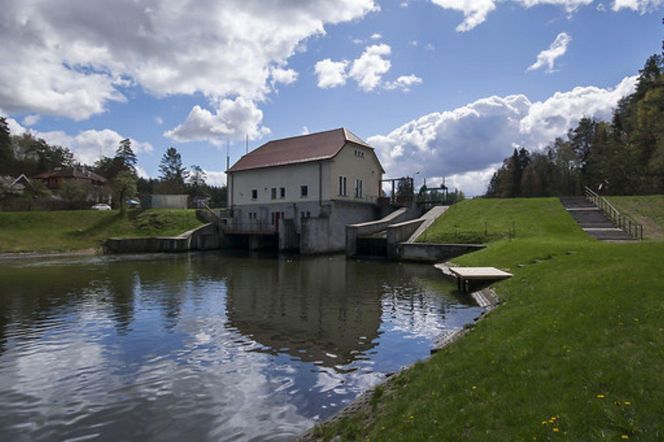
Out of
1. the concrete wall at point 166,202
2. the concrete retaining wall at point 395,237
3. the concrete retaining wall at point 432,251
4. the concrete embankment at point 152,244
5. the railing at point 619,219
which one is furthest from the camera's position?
the concrete wall at point 166,202

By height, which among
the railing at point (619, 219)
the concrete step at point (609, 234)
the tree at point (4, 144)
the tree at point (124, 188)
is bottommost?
the concrete step at point (609, 234)

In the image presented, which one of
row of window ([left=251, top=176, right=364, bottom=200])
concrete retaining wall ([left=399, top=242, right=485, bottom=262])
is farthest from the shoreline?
concrete retaining wall ([left=399, top=242, right=485, bottom=262])

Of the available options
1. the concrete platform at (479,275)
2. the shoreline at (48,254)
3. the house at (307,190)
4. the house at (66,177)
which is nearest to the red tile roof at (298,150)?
the house at (307,190)

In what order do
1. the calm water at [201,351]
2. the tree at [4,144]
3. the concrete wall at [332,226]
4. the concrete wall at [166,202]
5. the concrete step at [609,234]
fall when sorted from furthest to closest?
the tree at [4,144], the concrete wall at [166,202], the concrete wall at [332,226], the concrete step at [609,234], the calm water at [201,351]

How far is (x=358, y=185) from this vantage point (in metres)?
48.0

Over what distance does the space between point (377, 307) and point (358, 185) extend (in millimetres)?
32589

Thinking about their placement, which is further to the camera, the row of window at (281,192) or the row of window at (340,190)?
the row of window at (281,192)

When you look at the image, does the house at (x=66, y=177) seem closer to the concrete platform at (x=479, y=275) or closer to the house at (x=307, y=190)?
the house at (x=307, y=190)

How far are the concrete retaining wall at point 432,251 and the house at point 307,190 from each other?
10.1m

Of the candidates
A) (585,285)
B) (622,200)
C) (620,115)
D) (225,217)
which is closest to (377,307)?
(585,285)

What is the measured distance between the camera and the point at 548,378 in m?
6.06

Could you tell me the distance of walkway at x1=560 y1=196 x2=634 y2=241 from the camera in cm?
2841

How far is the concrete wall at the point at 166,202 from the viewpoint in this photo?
193 feet

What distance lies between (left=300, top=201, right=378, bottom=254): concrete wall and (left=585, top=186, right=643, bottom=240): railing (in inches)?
860
